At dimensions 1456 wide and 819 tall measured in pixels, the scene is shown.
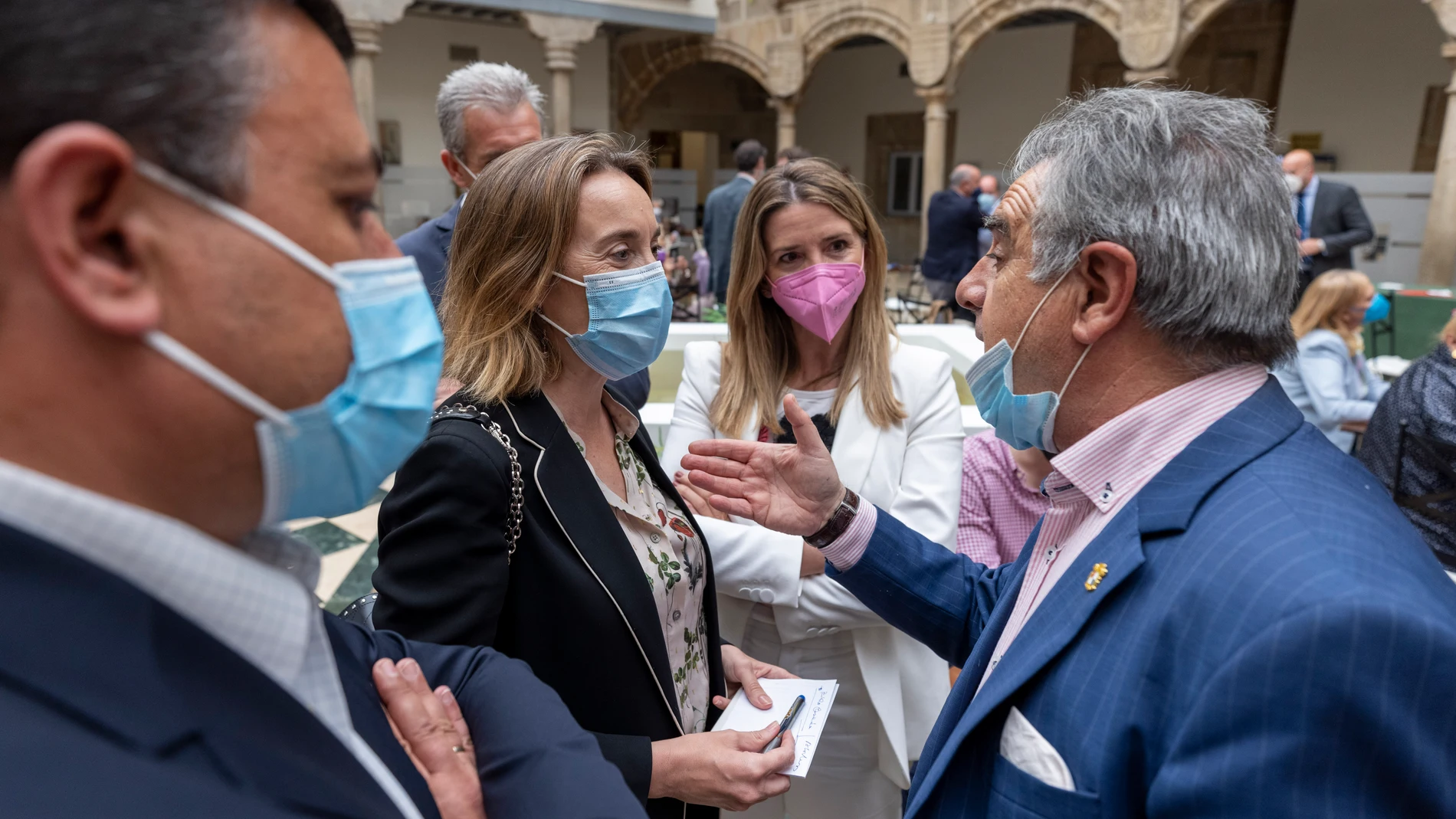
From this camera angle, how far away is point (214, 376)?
62cm

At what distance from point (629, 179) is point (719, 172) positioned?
603 inches

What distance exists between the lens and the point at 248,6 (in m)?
0.64

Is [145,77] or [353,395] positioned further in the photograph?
[353,395]

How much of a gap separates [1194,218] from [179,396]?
1.15m

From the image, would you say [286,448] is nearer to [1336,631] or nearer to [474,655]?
[474,655]

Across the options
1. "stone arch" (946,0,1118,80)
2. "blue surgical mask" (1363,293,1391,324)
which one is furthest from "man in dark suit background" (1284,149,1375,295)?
"stone arch" (946,0,1118,80)

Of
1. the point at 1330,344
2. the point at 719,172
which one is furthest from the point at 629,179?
the point at 719,172

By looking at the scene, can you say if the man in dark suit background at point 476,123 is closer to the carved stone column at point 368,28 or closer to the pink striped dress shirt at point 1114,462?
the pink striped dress shirt at point 1114,462

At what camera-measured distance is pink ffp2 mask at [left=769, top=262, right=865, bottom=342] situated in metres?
2.24

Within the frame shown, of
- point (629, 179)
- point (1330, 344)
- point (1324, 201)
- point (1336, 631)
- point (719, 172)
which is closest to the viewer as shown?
point (1336, 631)

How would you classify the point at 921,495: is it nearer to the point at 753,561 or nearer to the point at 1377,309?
the point at 753,561

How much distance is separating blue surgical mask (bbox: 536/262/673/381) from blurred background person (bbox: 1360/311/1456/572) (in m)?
2.75

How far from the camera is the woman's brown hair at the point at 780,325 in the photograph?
2.25 metres

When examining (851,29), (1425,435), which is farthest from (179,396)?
(851,29)
